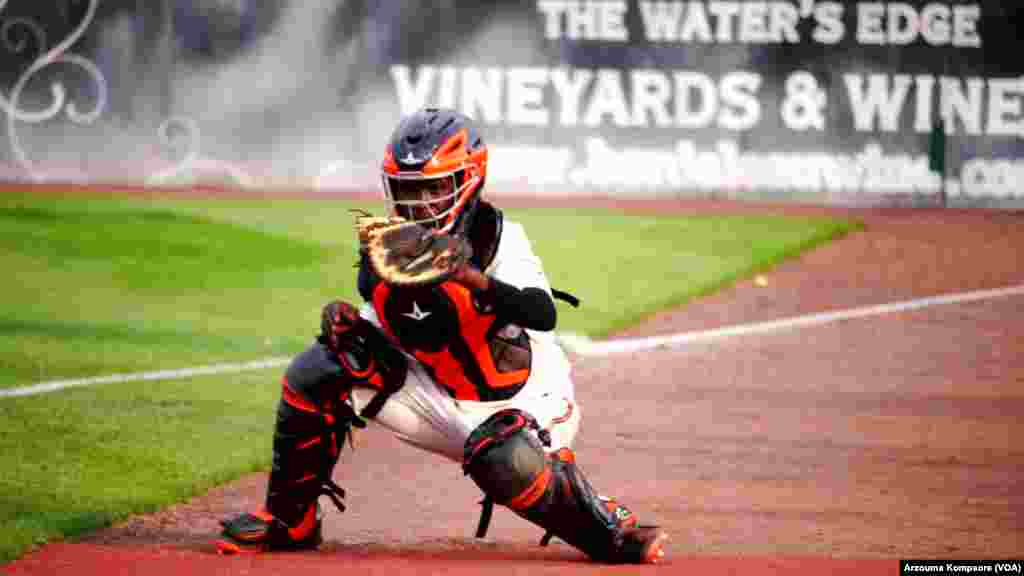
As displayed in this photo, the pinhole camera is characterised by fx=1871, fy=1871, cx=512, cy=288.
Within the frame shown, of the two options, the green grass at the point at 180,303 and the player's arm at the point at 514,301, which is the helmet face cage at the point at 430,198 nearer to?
the player's arm at the point at 514,301

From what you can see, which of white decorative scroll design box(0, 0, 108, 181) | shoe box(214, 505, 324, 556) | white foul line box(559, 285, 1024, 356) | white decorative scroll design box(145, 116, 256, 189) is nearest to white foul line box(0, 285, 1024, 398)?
white foul line box(559, 285, 1024, 356)

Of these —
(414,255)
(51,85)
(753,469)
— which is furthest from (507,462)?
(51,85)

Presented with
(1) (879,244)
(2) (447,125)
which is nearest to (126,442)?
(2) (447,125)

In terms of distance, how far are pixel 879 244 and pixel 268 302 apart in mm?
7077

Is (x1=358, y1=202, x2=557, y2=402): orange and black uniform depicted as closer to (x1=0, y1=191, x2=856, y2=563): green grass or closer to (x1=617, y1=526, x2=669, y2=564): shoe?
(x1=617, y1=526, x2=669, y2=564): shoe

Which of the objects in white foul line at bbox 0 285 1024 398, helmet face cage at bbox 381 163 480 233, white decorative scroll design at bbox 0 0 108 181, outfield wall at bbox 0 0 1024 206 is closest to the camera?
helmet face cage at bbox 381 163 480 233

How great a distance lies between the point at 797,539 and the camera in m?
6.93

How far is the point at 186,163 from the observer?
21406mm

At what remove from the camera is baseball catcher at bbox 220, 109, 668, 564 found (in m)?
6.20

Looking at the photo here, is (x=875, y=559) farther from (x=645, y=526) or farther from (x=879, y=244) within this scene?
(x=879, y=244)

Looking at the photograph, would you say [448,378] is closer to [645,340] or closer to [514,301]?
[514,301]

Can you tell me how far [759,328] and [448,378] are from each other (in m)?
7.05

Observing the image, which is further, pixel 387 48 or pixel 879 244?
pixel 387 48

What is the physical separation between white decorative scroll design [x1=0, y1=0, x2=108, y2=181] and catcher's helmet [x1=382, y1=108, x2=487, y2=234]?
50.9ft
